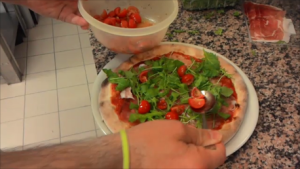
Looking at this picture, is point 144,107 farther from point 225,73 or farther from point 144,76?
point 225,73

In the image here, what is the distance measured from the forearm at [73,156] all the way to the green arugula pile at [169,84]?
327mm

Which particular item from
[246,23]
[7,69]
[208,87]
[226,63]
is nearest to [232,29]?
[246,23]

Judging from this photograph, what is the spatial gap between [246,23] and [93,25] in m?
0.67

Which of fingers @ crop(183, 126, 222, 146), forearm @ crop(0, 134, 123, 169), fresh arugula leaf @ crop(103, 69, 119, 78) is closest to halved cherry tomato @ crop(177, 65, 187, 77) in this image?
fresh arugula leaf @ crop(103, 69, 119, 78)

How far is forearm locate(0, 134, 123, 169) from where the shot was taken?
17.3 inches

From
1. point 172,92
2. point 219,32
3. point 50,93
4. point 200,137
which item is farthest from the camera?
point 50,93

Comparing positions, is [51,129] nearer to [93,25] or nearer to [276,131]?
[93,25]

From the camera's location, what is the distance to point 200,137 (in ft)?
1.99

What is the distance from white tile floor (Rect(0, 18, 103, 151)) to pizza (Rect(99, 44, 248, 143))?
98 centimetres

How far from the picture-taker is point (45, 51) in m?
2.31

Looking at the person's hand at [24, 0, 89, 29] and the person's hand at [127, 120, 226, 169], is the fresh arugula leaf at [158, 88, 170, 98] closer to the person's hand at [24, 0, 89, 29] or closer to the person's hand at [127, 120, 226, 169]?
the person's hand at [127, 120, 226, 169]

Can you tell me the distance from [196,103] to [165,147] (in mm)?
312

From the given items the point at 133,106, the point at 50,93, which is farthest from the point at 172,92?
the point at 50,93

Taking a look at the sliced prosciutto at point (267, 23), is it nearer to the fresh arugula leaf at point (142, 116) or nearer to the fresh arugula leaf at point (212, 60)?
the fresh arugula leaf at point (212, 60)
